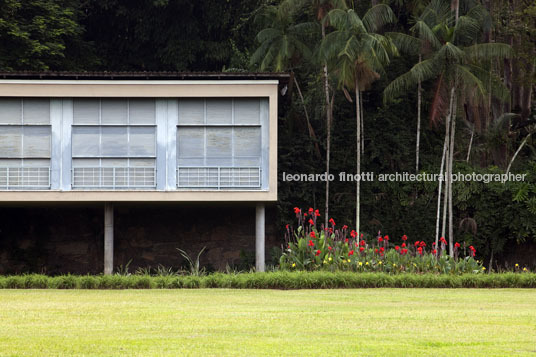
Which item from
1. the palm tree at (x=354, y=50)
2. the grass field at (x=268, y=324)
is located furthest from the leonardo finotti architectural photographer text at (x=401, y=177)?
the grass field at (x=268, y=324)

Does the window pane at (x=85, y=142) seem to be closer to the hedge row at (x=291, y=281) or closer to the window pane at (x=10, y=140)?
the window pane at (x=10, y=140)

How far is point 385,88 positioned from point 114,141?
412 inches

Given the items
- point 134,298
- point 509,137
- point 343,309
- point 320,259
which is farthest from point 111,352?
point 509,137

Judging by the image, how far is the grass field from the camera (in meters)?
9.74

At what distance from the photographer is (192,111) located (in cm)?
2364

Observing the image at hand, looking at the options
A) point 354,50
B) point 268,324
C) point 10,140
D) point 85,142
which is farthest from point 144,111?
point 268,324

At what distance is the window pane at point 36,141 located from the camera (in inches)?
920

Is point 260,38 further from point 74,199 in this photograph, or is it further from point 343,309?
point 343,309

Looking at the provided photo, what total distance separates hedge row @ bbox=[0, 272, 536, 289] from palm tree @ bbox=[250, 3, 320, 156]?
10735 mm

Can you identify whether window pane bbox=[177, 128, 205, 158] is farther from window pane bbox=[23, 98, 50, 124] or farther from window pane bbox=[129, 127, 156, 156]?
window pane bbox=[23, 98, 50, 124]

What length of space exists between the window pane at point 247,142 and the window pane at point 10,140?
19.4 feet

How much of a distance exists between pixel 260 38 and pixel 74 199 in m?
10.2

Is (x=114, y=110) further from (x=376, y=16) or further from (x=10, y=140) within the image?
(x=376, y=16)

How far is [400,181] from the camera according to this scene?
29.0 meters
